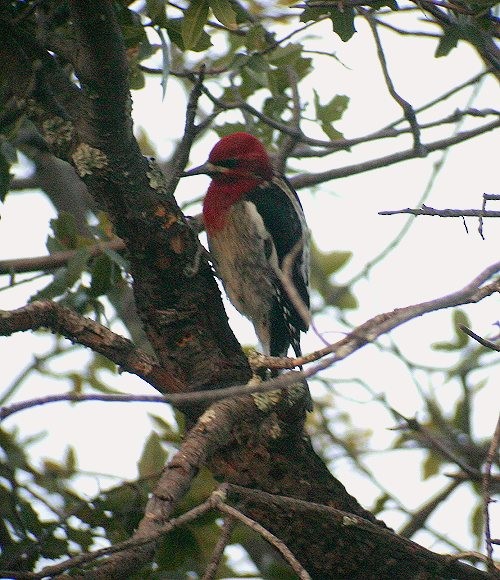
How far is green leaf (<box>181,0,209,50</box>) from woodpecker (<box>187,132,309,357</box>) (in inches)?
51.1

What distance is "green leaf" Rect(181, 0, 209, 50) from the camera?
270 cm

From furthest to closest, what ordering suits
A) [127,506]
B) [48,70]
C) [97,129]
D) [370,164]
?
[370,164], [127,506], [48,70], [97,129]

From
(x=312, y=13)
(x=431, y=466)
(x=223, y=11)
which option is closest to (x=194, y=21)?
(x=223, y=11)

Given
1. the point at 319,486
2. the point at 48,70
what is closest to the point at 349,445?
the point at 319,486

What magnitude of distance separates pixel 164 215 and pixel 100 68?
47 cm

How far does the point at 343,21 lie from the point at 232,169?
1.50 m

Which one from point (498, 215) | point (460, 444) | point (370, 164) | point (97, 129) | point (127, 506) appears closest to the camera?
point (498, 215)

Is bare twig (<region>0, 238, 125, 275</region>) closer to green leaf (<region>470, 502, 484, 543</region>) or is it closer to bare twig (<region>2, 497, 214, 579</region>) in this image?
bare twig (<region>2, 497, 214, 579</region>)

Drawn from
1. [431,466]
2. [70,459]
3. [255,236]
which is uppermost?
[255,236]

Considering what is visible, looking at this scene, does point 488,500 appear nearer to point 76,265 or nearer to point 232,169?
point 76,265

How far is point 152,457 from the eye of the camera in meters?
3.51

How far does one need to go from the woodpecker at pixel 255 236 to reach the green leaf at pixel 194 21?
130 cm

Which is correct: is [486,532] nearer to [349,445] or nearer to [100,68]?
[100,68]

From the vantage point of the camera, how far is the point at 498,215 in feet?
6.39
